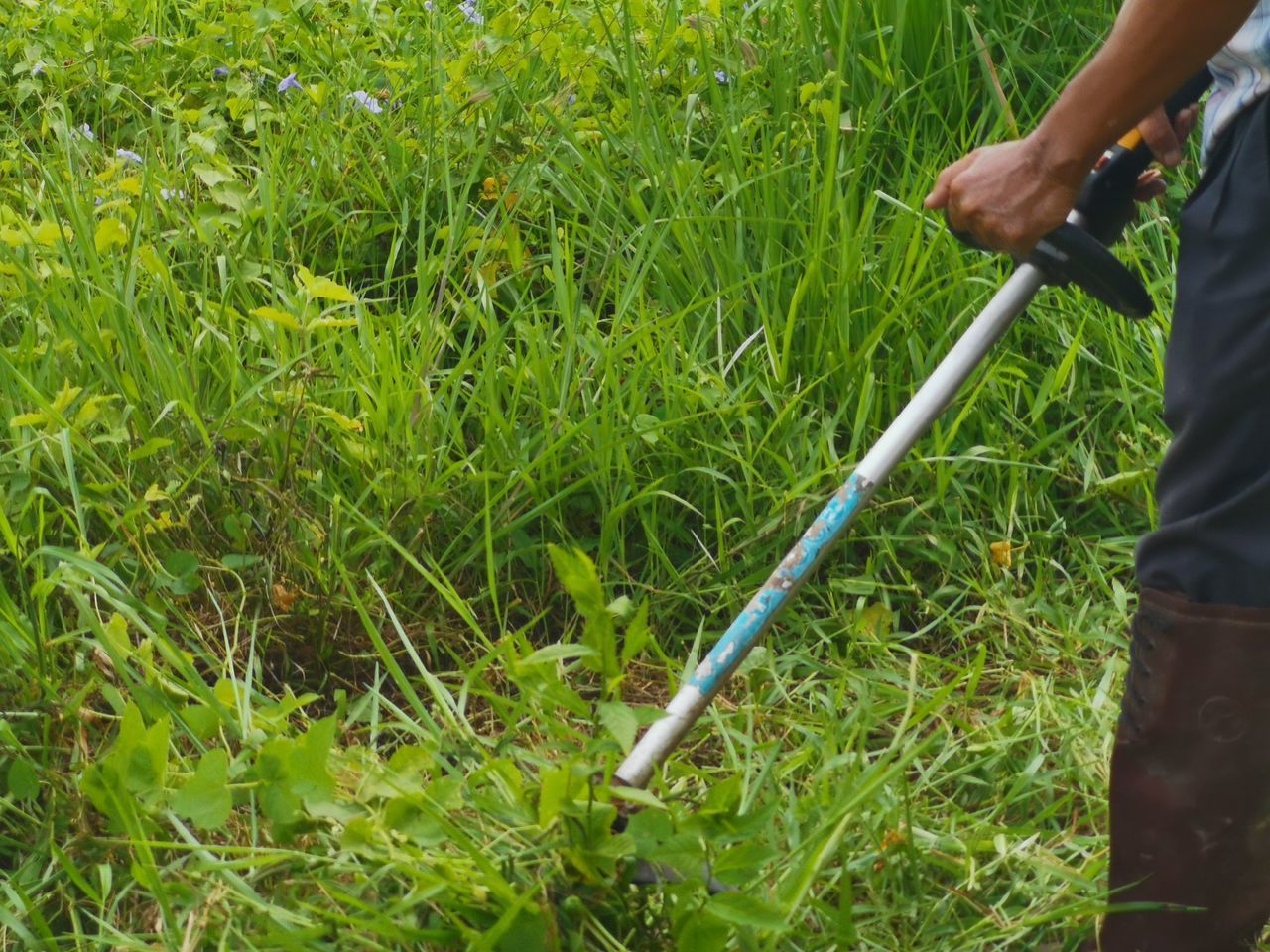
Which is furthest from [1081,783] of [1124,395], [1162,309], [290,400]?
[290,400]

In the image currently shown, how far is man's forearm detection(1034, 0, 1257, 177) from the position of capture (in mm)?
1365

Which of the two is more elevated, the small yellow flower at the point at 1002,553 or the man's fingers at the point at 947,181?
the man's fingers at the point at 947,181

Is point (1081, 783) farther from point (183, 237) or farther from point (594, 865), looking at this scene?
point (183, 237)

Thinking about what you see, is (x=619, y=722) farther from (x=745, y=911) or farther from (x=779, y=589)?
(x=779, y=589)

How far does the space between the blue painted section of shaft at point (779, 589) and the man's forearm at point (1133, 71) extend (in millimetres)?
451

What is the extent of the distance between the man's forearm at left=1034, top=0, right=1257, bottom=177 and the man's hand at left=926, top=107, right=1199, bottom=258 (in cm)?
1

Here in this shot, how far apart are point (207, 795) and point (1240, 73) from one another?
4.12 feet

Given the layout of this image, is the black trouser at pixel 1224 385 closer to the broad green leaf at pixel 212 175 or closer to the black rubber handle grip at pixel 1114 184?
the black rubber handle grip at pixel 1114 184

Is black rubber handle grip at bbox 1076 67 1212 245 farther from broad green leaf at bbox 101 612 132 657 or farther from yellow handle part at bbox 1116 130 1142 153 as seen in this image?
broad green leaf at bbox 101 612 132 657

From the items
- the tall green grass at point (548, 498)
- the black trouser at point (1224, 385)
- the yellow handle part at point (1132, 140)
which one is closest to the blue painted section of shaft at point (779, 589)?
the tall green grass at point (548, 498)

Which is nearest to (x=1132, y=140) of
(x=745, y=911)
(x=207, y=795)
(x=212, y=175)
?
(x=745, y=911)

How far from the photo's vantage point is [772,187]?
9.00 feet

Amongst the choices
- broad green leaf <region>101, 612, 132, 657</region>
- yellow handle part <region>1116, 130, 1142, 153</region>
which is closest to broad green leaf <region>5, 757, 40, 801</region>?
broad green leaf <region>101, 612, 132, 657</region>

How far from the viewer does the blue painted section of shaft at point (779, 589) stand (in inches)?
68.6
